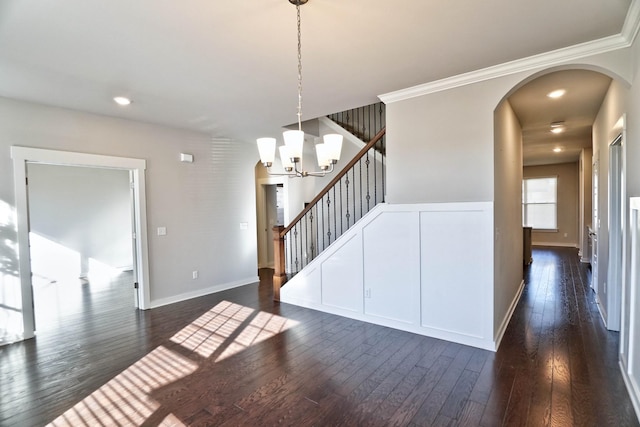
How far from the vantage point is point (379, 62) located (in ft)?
9.57

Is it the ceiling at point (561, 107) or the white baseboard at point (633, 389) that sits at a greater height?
the ceiling at point (561, 107)

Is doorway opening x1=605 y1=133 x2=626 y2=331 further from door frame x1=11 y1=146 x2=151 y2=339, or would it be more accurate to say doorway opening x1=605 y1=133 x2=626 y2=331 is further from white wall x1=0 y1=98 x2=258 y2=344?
door frame x1=11 y1=146 x2=151 y2=339

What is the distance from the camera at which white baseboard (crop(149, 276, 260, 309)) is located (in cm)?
485

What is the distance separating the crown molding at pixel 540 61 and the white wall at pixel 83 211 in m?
7.23

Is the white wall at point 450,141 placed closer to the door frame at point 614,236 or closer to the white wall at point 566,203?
the door frame at point 614,236

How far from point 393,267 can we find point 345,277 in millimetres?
709

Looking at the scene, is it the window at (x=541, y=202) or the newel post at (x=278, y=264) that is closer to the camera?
the newel post at (x=278, y=264)

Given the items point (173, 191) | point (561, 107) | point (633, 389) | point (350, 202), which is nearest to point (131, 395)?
point (173, 191)

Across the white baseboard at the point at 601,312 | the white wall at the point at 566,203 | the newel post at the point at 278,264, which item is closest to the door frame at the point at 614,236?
the white baseboard at the point at 601,312

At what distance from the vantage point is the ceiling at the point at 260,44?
83.1 inches

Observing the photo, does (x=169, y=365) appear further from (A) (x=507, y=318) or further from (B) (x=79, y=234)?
(B) (x=79, y=234)

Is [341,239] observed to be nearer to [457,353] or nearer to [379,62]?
[457,353]

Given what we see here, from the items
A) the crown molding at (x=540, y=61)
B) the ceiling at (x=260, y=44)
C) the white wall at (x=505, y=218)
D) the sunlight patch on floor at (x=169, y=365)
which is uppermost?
the ceiling at (x=260, y=44)

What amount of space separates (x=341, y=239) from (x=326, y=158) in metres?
1.92
